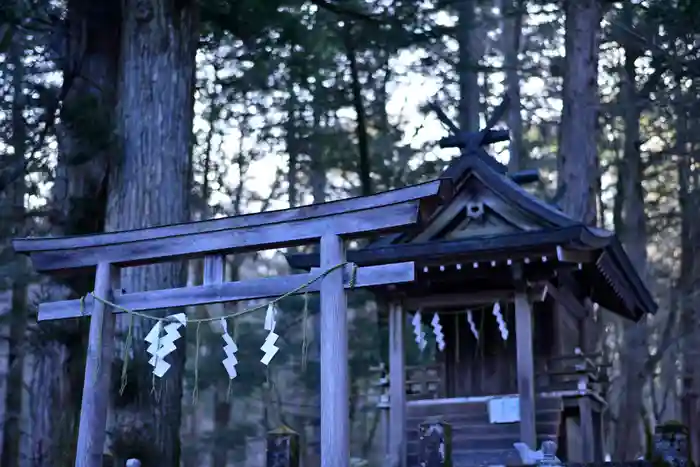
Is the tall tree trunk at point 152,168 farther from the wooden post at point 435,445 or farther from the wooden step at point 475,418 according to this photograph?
the wooden step at point 475,418

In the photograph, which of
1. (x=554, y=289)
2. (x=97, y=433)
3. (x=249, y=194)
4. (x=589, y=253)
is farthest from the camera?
(x=249, y=194)

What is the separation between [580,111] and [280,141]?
858 cm

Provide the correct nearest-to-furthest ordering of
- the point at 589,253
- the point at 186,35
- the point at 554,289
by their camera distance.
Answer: the point at 186,35 < the point at 589,253 < the point at 554,289

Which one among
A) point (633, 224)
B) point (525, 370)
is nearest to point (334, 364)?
point (525, 370)

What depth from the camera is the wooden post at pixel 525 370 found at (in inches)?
425

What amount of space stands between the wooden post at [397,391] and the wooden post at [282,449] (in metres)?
3.37

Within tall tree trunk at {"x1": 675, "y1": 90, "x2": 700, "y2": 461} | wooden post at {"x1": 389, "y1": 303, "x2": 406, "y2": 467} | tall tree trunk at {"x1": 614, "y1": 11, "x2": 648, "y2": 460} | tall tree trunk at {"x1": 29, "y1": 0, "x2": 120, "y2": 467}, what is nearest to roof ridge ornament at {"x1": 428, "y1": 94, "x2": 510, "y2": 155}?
wooden post at {"x1": 389, "y1": 303, "x2": 406, "y2": 467}

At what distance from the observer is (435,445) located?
8.62m

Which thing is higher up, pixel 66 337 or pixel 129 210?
pixel 129 210

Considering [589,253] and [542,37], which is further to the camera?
[542,37]

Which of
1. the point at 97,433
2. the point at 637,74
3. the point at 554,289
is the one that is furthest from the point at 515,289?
the point at 637,74

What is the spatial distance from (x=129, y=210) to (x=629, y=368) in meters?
14.9

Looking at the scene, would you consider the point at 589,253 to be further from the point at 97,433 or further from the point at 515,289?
the point at 97,433

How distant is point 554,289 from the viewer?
12000 mm
